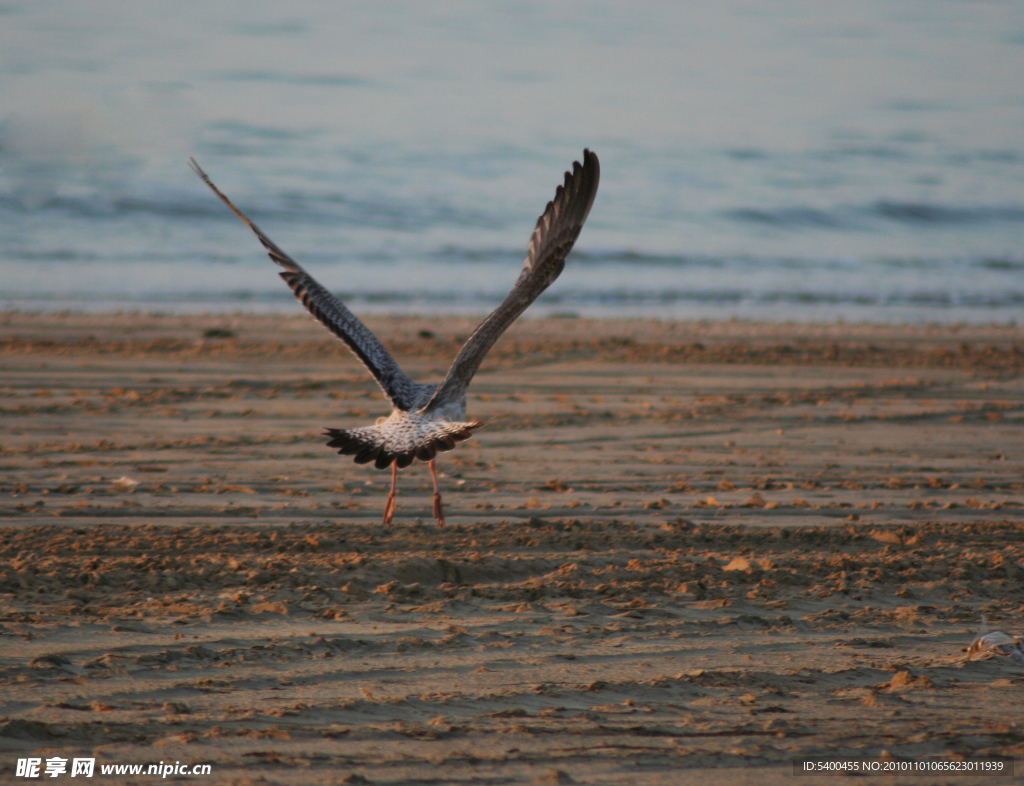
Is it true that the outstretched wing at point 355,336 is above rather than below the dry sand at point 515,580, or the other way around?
above

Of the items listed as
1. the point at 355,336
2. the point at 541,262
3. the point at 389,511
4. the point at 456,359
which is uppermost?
the point at 541,262

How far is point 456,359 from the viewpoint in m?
6.87

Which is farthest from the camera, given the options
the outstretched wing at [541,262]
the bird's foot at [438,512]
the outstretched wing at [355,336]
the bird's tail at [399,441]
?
the outstretched wing at [355,336]

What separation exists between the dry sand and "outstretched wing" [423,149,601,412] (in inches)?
30.9

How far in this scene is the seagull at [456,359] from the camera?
233 inches

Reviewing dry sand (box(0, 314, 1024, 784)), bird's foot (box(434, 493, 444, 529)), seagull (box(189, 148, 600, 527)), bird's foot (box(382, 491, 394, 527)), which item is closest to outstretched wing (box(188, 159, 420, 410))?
seagull (box(189, 148, 600, 527))

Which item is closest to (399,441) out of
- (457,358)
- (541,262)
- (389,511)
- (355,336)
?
(389,511)

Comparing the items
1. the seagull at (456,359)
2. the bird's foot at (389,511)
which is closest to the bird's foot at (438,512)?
the seagull at (456,359)

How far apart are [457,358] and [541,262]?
2.65ft

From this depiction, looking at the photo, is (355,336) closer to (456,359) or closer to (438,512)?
(456,359)

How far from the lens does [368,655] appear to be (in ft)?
13.3

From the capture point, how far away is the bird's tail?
5777 mm

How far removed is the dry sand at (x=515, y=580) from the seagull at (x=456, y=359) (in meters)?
0.47

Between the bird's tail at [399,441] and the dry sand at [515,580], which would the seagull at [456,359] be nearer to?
the bird's tail at [399,441]
